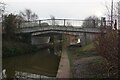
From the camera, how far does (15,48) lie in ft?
95.0

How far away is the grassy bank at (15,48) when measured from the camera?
2647 cm

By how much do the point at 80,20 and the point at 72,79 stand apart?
24641mm

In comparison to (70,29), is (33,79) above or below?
below

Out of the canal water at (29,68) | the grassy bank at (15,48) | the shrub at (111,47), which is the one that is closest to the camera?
the shrub at (111,47)

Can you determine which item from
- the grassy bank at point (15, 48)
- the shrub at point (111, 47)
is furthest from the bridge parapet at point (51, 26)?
the shrub at point (111, 47)

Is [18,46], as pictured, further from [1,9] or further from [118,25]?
[118,25]

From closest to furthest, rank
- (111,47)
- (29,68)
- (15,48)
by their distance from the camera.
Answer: (111,47) → (29,68) → (15,48)

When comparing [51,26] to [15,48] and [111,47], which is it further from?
[111,47]

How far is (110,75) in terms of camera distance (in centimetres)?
1006

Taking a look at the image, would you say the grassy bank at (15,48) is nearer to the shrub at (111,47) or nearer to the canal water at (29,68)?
the canal water at (29,68)

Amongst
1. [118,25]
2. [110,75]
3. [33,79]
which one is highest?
[118,25]

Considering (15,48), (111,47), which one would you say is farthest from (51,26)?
(111,47)

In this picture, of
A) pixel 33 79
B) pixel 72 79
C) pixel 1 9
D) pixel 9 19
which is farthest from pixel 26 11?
pixel 72 79

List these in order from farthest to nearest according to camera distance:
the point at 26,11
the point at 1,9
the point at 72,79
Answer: the point at 26,11 < the point at 1,9 < the point at 72,79
